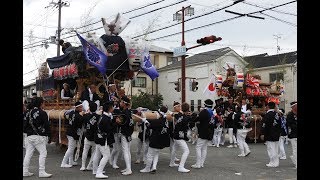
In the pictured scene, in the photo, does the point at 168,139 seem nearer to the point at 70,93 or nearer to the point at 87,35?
the point at 87,35

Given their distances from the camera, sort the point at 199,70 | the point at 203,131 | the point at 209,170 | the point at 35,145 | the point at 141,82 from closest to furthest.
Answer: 1. the point at 35,145
2. the point at 209,170
3. the point at 203,131
4. the point at 199,70
5. the point at 141,82

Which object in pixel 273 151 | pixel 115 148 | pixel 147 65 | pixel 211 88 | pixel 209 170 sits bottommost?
pixel 209 170

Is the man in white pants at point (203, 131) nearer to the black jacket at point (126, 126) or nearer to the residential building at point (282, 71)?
the black jacket at point (126, 126)

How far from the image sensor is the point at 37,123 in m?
8.91

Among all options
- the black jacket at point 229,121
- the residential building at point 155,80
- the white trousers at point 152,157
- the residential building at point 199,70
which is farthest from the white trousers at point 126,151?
the residential building at point 155,80

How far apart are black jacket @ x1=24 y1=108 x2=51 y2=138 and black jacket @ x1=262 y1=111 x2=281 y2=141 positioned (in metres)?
6.13

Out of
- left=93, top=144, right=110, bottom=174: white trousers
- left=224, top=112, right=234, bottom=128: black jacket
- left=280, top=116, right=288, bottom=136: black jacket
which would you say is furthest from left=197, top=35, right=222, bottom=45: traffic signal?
left=93, top=144, right=110, bottom=174: white trousers

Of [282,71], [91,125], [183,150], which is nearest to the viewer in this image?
[91,125]

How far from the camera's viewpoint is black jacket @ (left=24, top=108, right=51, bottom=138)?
8.91 metres

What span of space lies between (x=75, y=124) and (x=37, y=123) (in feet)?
5.88

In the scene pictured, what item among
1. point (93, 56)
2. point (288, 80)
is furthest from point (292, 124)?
point (288, 80)

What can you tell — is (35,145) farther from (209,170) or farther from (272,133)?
(272,133)

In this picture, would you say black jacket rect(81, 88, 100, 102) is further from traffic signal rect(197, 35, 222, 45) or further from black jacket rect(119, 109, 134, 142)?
traffic signal rect(197, 35, 222, 45)

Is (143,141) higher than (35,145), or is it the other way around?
(35,145)
